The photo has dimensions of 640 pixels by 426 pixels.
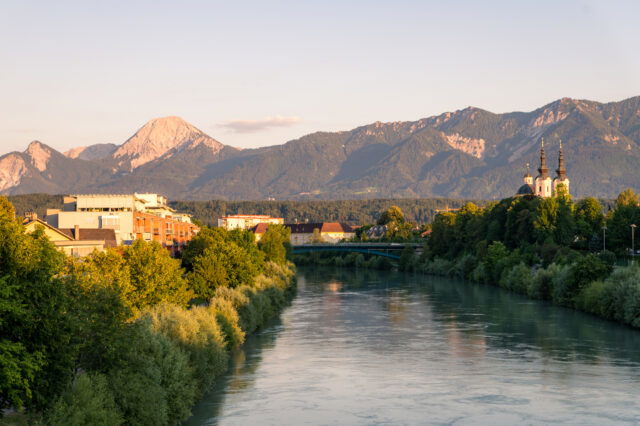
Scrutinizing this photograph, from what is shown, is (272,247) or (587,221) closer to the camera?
(272,247)

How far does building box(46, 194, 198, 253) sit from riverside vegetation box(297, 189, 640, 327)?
1640 inches

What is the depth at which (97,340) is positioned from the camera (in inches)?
1001

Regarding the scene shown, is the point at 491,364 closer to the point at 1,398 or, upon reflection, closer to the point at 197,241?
the point at 1,398

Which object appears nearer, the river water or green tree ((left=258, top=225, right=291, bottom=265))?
the river water

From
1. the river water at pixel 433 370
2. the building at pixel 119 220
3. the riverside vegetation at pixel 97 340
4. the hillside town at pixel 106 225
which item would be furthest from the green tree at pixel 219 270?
the building at pixel 119 220

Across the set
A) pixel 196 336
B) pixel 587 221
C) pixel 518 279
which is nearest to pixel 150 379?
pixel 196 336

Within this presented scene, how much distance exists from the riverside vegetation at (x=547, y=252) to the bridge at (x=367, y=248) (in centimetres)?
643

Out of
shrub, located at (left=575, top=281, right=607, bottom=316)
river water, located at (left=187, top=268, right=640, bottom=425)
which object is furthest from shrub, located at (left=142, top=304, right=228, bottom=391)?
shrub, located at (left=575, top=281, right=607, bottom=316)

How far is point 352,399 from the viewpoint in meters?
37.5

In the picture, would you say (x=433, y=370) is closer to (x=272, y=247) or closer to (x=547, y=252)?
(x=547, y=252)

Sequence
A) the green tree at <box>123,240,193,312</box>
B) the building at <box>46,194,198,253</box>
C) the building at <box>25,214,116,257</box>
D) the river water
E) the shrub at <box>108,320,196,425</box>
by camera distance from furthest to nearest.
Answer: the building at <box>46,194,198,253</box> → the building at <box>25,214,116,257</box> → the green tree at <box>123,240,193,312</box> → the river water → the shrub at <box>108,320,196,425</box>

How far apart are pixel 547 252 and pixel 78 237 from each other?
2076 inches

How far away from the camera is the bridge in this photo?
155 m

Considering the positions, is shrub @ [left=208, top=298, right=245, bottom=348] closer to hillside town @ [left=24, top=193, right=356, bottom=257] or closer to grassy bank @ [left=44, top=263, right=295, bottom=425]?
grassy bank @ [left=44, top=263, right=295, bottom=425]
